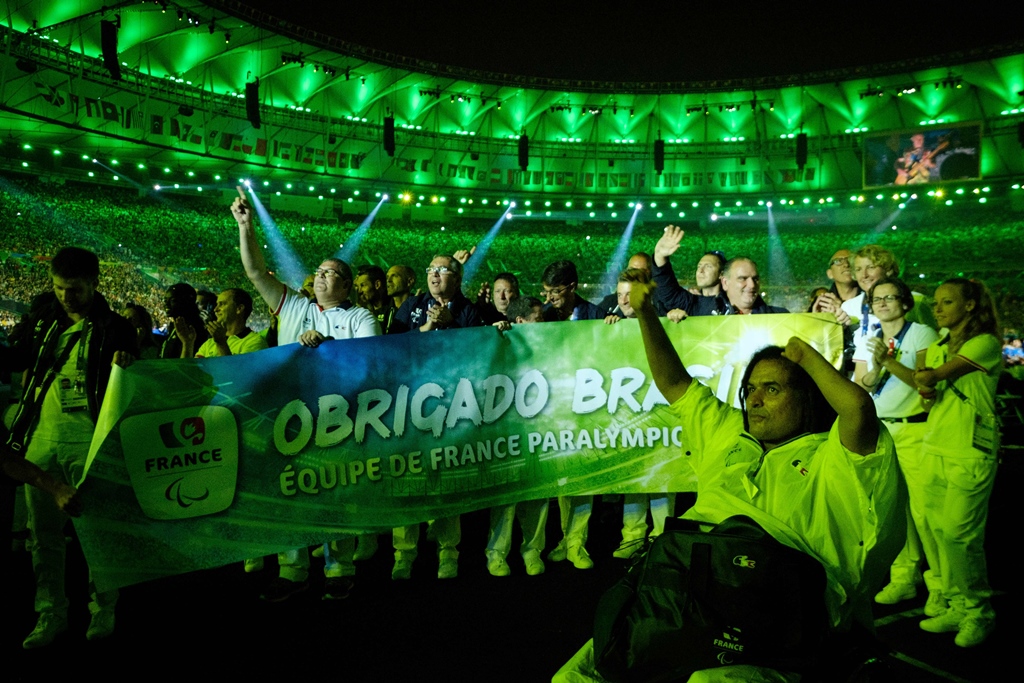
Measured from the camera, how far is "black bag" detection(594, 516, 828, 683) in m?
1.86

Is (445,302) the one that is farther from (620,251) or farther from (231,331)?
(620,251)

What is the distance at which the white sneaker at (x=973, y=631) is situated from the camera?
382 cm

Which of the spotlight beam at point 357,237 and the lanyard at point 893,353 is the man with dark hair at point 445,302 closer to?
the lanyard at point 893,353

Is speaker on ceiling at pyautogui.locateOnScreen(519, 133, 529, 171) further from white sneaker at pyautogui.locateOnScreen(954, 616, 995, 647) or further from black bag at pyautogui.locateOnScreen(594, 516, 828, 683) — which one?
black bag at pyautogui.locateOnScreen(594, 516, 828, 683)

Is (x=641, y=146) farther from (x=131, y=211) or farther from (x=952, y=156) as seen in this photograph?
(x=131, y=211)

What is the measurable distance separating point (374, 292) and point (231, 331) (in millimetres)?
1277

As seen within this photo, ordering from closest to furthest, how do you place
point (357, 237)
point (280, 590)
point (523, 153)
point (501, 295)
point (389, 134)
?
point (280, 590), point (501, 295), point (389, 134), point (523, 153), point (357, 237)

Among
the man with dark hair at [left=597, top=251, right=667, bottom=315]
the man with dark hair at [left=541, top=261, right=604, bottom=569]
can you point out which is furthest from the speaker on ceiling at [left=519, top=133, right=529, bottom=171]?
the man with dark hair at [left=541, top=261, right=604, bottom=569]

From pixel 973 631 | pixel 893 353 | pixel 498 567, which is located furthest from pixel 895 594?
pixel 498 567

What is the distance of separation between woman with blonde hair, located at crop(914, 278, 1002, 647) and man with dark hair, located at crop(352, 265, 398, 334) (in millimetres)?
3793

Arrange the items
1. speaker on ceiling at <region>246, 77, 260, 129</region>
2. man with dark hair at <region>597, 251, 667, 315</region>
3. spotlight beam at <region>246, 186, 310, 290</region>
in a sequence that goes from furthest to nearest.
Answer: spotlight beam at <region>246, 186, 310, 290</region>, speaker on ceiling at <region>246, 77, 260, 129</region>, man with dark hair at <region>597, 251, 667, 315</region>

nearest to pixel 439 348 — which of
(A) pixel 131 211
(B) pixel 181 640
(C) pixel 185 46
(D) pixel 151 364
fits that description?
(D) pixel 151 364

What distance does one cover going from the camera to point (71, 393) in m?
3.86

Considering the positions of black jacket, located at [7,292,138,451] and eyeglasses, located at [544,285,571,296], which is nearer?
black jacket, located at [7,292,138,451]
